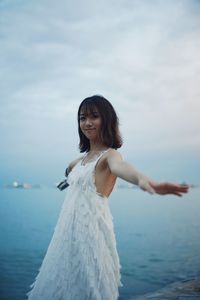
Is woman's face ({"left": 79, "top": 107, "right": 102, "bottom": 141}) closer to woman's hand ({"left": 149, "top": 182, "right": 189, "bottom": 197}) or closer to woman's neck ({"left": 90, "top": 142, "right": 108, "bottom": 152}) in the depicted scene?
woman's neck ({"left": 90, "top": 142, "right": 108, "bottom": 152})

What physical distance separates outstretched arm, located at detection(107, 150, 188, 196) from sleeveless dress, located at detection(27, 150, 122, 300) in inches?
6.9

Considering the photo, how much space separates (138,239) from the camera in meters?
19.1

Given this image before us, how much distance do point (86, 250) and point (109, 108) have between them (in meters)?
0.95

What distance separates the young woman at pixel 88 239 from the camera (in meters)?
2.04

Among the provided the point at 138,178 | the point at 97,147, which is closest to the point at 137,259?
the point at 97,147

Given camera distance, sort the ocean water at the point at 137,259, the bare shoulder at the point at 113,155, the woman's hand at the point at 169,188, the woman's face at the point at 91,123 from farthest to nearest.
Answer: the ocean water at the point at 137,259 < the woman's face at the point at 91,123 < the bare shoulder at the point at 113,155 < the woman's hand at the point at 169,188

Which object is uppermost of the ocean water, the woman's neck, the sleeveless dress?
the woman's neck

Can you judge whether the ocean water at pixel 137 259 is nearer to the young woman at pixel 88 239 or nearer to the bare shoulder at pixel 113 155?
the young woman at pixel 88 239

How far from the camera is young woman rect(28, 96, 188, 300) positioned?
2.04 m

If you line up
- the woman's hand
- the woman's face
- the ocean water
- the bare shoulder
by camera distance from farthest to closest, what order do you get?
the ocean water, the woman's face, the bare shoulder, the woman's hand

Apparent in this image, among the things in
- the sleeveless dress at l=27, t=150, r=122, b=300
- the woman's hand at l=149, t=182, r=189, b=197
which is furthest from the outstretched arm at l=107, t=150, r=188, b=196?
the sleeveless dress at l=27, t=150, r=122, b=300

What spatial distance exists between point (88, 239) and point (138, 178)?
0.59 m

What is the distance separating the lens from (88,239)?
2061 millimetres

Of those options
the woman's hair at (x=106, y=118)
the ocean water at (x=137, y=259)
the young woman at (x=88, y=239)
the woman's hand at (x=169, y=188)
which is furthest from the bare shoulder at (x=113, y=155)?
the ocean water at (x=137, y=259)
